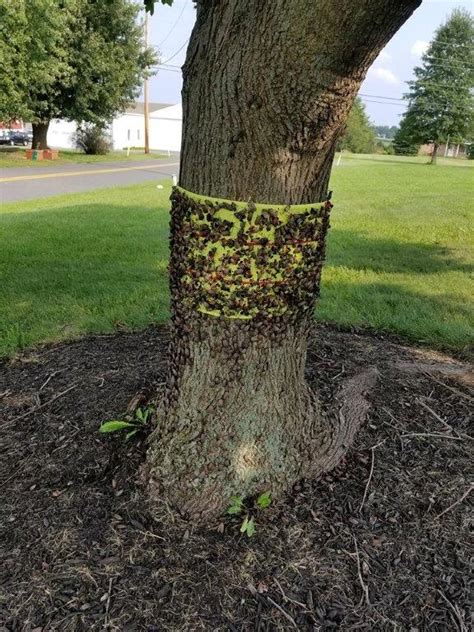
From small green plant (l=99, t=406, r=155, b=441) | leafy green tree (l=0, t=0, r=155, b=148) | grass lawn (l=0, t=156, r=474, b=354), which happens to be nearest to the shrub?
leafy green tree (l=0, t=0, r=155, b=148)

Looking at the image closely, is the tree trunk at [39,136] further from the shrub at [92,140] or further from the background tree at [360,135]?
the background tree at [360,135]

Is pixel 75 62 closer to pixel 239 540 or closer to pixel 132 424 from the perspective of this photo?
pixel 132 424

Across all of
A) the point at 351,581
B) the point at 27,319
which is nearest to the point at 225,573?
the point at 351,581

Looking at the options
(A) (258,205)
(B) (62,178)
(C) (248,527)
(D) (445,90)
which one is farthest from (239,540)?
(D) (445,90)

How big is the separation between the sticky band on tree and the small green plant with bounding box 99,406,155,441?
2.03 ft

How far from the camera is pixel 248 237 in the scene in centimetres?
187

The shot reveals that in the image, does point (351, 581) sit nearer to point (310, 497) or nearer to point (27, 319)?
point (310, 497)

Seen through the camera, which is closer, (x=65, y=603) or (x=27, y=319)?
(x=65, y=603)

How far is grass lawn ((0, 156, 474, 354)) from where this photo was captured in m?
4.48

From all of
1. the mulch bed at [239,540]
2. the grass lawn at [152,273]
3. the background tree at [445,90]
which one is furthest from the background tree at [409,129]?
the mulch bed at [239,540]

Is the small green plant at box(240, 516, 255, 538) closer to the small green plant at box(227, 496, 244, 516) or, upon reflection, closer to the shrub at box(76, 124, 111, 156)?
the small green plant at box(227, 496, 244, 516)

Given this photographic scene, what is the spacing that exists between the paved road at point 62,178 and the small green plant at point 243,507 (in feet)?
44.7

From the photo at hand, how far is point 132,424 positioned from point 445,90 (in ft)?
179

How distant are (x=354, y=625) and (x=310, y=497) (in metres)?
0.51
